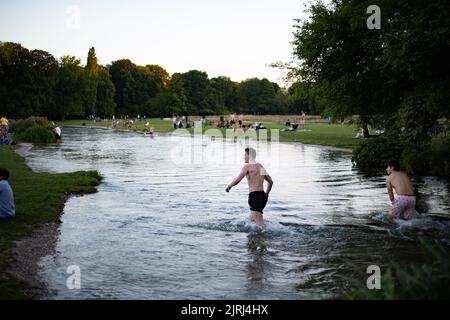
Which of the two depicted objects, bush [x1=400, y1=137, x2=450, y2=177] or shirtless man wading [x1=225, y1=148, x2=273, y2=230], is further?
bush [x1=400, y1=137, x2=450, y2=177]

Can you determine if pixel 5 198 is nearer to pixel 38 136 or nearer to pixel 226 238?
pixel 226 238

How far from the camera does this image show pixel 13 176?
1802 centimetres

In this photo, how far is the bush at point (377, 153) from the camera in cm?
2473

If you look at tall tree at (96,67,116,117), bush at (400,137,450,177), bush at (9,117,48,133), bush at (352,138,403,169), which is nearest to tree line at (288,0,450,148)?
bush at (400,137,450,177)

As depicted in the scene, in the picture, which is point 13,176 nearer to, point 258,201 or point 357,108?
point 258,201

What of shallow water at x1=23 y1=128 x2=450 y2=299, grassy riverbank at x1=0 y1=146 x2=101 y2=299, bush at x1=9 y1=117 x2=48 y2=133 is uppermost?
bush at x1=9 y1=117 x2=48 y2=133

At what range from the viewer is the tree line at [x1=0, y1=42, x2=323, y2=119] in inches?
3770

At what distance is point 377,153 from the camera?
25094mm

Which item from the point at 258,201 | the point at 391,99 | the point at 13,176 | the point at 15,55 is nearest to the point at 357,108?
the point at 391,99

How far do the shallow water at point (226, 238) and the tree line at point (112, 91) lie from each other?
6231 centimetres

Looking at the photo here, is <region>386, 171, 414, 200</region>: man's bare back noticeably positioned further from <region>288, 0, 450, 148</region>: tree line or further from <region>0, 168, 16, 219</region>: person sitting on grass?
<region>0, 168, 16, 219</region>: person sitting on grass

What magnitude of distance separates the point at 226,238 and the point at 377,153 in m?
16.4

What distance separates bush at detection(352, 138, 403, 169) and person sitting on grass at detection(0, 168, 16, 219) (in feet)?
60.0
